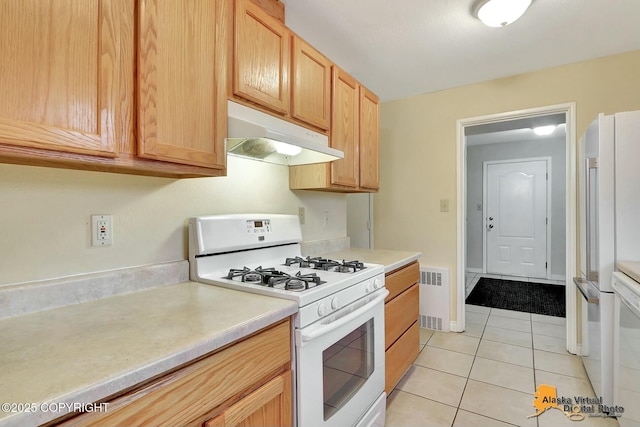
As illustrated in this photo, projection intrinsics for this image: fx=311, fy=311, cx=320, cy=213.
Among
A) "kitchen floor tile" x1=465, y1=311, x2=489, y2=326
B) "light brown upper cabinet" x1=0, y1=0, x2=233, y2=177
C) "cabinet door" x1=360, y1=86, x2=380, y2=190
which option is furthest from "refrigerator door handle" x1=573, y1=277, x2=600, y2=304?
"light brown upper cabinet" x1=0, y1=0, x2=233, y2=177

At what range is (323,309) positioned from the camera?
120 cm

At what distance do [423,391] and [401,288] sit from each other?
2.21 feet

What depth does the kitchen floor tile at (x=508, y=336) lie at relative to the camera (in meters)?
2.70

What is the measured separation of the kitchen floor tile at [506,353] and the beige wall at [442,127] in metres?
0.42

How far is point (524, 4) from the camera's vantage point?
1674mm

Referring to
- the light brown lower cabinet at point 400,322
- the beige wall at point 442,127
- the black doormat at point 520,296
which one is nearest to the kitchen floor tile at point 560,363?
the beige wall at point 442,127

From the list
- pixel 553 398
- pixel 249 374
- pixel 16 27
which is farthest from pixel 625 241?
pixel 16 27

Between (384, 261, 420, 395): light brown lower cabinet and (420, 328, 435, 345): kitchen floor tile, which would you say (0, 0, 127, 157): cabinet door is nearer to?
(384, 261, 420, 395): light brown lower cabinet

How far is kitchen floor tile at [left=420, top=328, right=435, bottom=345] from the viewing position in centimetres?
277

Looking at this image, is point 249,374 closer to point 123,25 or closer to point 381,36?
point 123,25

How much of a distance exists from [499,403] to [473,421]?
0.92ft

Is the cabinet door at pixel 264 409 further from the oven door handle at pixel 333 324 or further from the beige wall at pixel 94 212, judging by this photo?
the beige wall at pixel 94 212

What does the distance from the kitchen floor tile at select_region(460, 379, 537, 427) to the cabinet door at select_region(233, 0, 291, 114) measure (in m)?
2.01

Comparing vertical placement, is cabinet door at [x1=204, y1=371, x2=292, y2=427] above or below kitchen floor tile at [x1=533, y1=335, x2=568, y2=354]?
above
